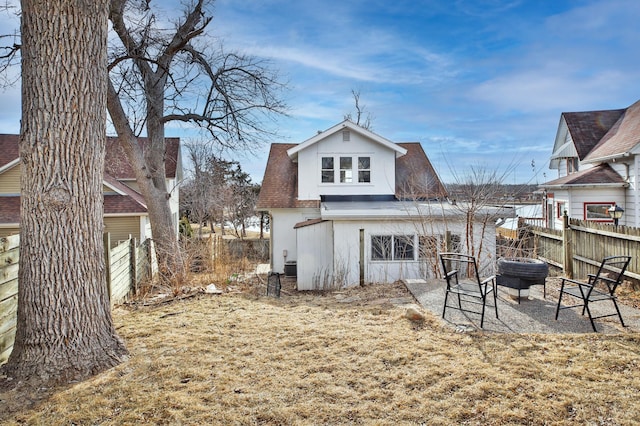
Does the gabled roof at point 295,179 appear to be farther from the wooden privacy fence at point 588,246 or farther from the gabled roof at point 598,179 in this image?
the wooden privacy fence at point 588,246

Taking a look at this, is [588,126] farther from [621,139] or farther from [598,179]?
[598,179]

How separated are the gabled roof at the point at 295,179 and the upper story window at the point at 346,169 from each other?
1400mm

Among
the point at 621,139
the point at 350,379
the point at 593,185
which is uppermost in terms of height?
the point at 621,139

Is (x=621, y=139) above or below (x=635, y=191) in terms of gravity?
above

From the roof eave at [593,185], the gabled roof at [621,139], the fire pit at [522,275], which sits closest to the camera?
the fire pit at [522,275]

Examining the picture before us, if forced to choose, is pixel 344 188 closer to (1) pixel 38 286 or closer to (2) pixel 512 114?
(2) pixel 512 114

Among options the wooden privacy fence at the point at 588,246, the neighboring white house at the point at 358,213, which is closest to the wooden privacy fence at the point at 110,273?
the neighboring white house at the point at 358,213

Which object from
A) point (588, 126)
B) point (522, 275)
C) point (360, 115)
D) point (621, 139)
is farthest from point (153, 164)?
point (588, 126)

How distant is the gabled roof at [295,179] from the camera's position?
16812mm

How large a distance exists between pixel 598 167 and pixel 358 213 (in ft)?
40.2

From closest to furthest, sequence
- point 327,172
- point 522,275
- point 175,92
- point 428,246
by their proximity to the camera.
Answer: point 522,275 < point 428,246 < point 175,92 < point 327,172

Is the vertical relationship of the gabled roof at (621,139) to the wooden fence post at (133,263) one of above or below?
above

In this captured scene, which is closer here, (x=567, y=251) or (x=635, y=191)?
(x=567, y=251)

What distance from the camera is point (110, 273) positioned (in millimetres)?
7027
